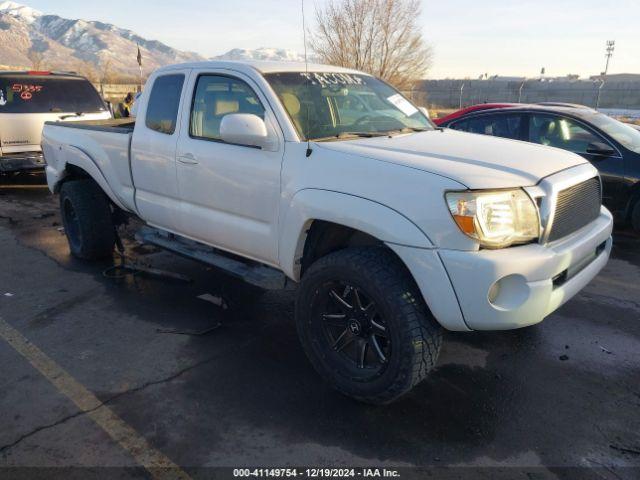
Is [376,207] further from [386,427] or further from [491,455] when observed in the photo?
[491,455]

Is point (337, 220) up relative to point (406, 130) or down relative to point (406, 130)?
down

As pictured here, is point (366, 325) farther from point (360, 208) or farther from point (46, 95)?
point (46, 95)

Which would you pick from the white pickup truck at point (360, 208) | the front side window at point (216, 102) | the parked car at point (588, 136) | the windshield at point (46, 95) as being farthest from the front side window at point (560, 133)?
the windshield at point (46, 95)

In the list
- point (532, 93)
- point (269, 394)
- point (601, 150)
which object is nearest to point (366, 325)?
point (269, 394)

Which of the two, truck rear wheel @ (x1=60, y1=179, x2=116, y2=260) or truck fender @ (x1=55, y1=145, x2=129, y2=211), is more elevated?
truck fender @ (x1=55, y1=145, x2=129, y2=211)

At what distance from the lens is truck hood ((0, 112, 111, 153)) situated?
828cm

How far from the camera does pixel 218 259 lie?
3.95 m

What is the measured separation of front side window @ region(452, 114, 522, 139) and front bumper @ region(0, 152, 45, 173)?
22.7 ft

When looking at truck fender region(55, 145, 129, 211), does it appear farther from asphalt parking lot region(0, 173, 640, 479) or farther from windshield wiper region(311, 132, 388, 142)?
windshield wiper region(311, 132, 388, 142)

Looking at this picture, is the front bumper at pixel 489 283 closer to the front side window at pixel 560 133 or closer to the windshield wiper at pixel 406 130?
the windshield wiper at pixel 406 130

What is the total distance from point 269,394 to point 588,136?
523cm

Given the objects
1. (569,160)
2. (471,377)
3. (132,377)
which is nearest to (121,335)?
(132,377)

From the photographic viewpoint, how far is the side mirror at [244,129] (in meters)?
3.11

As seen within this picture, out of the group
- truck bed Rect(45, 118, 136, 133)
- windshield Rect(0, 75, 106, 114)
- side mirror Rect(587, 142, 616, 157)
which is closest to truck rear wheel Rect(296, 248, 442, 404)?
truck bed Rect(45, 118, 136, 133)
